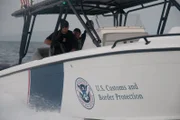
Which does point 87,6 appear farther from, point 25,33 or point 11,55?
point 11,55

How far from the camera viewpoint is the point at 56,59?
5.30 meters

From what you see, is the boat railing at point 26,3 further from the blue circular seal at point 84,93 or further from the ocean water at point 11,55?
the ocean water at point 11,55

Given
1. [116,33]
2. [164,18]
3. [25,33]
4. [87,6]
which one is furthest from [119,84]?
[25,33]

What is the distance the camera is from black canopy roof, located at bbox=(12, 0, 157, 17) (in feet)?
20.2

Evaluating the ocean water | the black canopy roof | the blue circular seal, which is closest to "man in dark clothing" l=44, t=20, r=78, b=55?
the black canopy roof

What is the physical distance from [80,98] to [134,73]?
952mm

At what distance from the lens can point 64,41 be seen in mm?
6480

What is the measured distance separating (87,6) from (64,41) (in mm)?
1006

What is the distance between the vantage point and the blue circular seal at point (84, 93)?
497cm

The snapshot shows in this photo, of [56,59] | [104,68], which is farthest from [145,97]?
[56,59]

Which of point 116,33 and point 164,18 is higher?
point 164,18

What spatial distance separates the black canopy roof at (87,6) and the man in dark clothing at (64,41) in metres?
0.37

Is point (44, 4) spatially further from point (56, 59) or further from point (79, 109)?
point (79, 109)

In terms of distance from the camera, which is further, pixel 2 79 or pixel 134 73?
pixel 2 79
